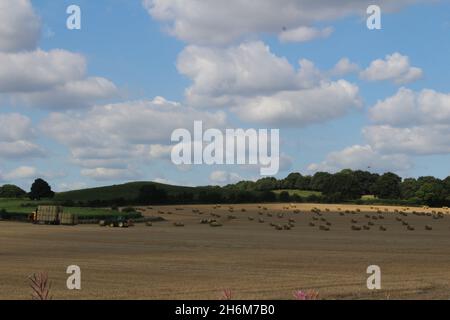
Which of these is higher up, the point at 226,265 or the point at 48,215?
the point at 48,215

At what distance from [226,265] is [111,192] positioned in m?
146

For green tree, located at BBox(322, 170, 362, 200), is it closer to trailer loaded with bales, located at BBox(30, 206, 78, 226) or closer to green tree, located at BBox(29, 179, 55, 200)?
green tree, located at BBox(29, 179, 55, 200)

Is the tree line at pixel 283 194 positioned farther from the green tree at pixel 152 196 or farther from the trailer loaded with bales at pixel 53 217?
the trailer loaded with bales at pixel 53 217

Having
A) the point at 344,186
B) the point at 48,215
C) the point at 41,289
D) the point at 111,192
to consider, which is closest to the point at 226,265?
the point at 41,289

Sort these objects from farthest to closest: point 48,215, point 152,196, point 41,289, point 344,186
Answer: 1. point 344,186
2. point 152,196
3. point 48,215
4. point 41,289

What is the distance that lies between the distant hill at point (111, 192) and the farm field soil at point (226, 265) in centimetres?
10922

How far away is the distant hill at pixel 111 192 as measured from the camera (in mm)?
171125

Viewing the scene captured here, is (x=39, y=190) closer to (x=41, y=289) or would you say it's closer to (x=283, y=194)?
(x=283, y=194)

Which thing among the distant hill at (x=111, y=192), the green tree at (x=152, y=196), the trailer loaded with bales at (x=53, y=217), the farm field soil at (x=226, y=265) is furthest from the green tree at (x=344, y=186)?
the farm field soil at (x=226, y=265)

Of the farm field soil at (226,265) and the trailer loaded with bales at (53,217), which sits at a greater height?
the trailer loaded with bales at (53,217)

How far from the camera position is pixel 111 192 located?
180 m
